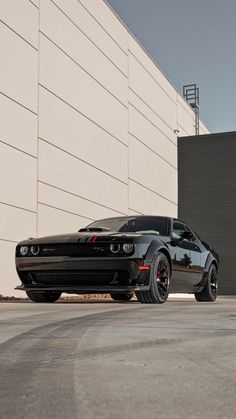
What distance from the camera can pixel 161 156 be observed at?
90.9 feet

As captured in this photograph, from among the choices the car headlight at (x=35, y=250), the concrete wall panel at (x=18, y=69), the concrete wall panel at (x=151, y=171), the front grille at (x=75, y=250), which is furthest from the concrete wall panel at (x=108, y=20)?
the front grille at (x=75, y=250)

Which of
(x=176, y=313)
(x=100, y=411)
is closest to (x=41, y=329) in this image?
(x=176, y=313)

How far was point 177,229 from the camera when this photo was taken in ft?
33.9

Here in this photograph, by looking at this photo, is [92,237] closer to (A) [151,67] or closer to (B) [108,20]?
(B) [108,20]

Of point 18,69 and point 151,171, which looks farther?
point 151,171

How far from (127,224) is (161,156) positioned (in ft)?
59.6

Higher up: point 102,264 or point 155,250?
point 155,250

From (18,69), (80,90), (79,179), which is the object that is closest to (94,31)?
(80,90)

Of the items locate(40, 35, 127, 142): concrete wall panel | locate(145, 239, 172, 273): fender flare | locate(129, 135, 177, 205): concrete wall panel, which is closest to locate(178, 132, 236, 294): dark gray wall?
locate(129, 135, 177, 205): concrete wall panel

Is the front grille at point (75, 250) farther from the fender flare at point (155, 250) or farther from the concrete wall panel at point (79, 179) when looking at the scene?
the concrete wall panel at point (79, 179)

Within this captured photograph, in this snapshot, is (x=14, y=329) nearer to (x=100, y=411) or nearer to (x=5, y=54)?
(x=100, y=411)

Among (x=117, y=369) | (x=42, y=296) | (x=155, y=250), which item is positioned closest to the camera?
(x=117, y=369)

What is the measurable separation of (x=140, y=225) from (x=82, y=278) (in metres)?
1.63

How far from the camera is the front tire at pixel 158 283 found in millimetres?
8570
